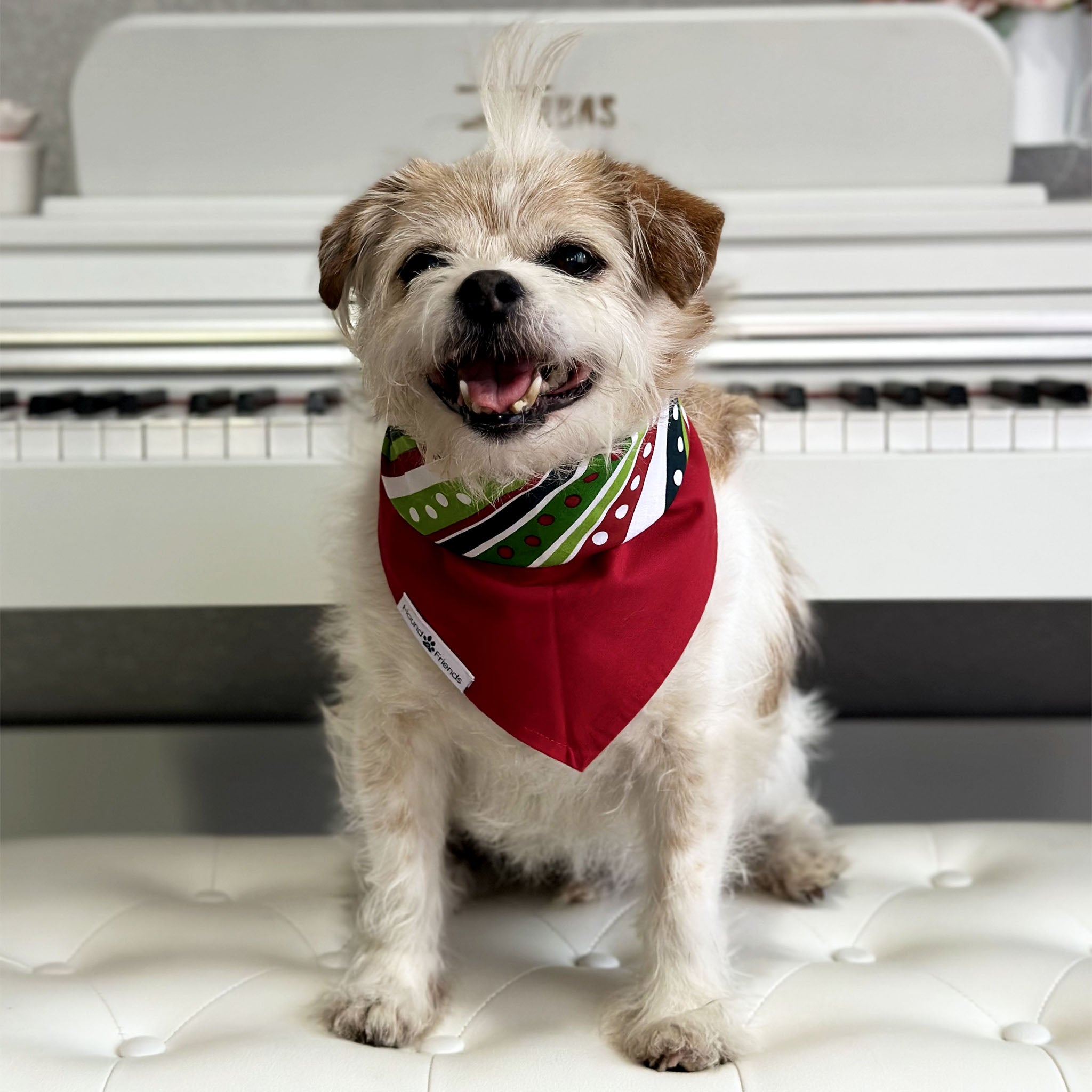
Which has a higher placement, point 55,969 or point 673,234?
point 673,234

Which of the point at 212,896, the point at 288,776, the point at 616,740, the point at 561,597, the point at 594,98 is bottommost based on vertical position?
the point at 288,776

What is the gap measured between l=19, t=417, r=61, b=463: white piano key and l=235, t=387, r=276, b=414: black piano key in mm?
184

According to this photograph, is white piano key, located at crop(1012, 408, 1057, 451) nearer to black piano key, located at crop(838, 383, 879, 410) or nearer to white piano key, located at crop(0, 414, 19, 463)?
black piano key, located at crop(838, 383, 879, 410)

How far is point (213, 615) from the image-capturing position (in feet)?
7.27

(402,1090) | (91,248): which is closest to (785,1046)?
(402,1090)

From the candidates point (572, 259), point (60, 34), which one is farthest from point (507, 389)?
point (60, 34)

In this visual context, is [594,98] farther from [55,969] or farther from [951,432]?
[55,969]

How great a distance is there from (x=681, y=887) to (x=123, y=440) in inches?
28.2

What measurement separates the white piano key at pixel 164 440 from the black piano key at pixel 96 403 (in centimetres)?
8

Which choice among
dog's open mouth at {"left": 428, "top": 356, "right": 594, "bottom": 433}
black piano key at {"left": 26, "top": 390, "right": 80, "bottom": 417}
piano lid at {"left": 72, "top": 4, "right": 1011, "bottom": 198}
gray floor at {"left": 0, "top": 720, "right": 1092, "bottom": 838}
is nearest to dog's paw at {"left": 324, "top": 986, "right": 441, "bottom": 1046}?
dog's open mouth at {"left": 428, "top": 356, "right": 594, "bottom": 433}

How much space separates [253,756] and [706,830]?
4.17 ft

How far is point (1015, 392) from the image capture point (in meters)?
1.30

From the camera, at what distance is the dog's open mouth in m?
0.85

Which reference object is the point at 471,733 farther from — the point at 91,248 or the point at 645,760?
the point at 91,248
